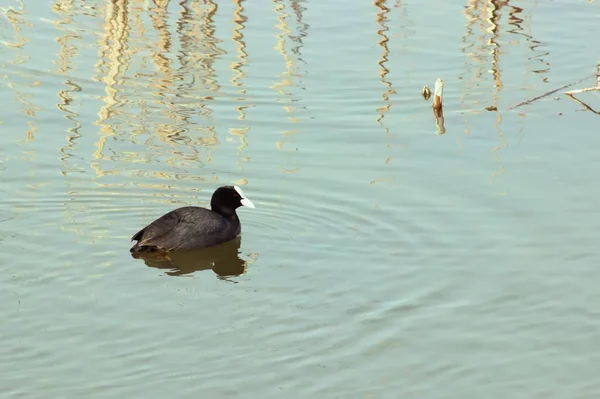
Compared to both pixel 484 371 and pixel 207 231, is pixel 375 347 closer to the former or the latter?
pixel 484 371

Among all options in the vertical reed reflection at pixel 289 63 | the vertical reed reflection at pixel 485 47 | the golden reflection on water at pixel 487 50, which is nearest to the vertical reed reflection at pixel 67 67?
the vertical reed reflection at pixel 289 63

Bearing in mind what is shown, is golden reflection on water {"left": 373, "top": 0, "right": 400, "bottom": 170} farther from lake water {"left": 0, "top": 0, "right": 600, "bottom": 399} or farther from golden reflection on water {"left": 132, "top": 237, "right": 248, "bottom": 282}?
golden reflection on water {"left": 132, "top": 237, "right": 248, "bottom": 282}

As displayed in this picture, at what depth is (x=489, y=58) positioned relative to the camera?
607 inches

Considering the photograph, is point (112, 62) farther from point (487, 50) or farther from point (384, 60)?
point (487, 50)

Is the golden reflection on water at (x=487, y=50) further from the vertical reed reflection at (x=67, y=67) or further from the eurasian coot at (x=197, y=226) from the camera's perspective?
the vertical reed reflection at (x=67, y=67)

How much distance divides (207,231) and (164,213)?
17.9 inches

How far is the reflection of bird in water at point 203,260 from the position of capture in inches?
406

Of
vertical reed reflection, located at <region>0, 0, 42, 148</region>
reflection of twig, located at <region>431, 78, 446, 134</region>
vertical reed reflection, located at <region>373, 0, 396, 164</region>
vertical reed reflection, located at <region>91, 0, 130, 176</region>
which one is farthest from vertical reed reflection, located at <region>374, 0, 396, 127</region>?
vertical reed reflection, located at <region>0, 0, 42, 148</region>

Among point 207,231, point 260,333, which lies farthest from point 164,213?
point 260,333

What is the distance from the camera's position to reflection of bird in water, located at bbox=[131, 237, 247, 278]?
33.9 feet

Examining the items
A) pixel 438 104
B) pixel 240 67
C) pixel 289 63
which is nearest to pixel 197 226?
pixel 438 104

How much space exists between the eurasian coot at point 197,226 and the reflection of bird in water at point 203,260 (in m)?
0.06

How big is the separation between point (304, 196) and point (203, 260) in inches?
43.2

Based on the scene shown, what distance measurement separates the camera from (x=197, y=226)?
35.3ft
